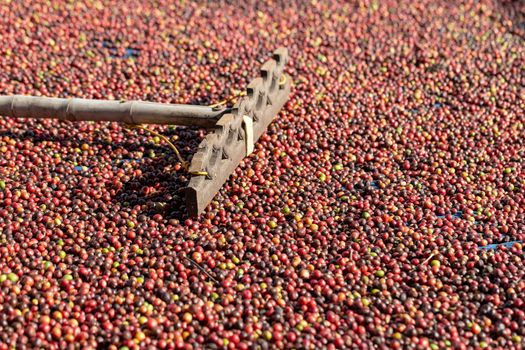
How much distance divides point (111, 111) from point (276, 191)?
5.64 feet

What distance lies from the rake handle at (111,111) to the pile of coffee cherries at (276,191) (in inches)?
14.0

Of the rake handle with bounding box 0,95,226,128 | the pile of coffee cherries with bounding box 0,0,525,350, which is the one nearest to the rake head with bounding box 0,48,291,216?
the rake handle with bounding box 0,95,226,128

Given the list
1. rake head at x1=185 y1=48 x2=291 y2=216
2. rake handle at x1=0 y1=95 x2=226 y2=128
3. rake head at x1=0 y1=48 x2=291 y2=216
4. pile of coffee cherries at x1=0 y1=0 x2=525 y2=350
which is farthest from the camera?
rake handle at x1=0 y1=95 x2=226 y2=128

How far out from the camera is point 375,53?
8547 millimetres

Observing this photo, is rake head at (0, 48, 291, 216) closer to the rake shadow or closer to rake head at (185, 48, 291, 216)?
rake head at (185, 48, 291, 216)

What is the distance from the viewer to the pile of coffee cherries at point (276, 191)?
446 centimetres

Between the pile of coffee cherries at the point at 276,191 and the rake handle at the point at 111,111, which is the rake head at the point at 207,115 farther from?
the pile of coffee cherries at the point at 276,191

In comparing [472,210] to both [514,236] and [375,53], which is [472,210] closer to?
[514,236]

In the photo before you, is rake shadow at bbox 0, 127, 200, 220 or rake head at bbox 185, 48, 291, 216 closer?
rake head at bbox 185, 48, 291, 216

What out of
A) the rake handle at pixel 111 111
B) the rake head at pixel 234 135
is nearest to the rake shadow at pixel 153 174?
the rake head at pixel 234 135

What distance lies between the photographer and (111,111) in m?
6.12

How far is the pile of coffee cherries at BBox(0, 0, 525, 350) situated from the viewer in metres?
4.46

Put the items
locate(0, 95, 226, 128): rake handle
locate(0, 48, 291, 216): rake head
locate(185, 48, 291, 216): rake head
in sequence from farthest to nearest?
locate(0, 95, 226, 128): rake handle < locate(0, 48, 291, 216): rake head < locate(185, 48, 291, 216): rake head

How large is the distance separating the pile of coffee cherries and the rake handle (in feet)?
1.16
